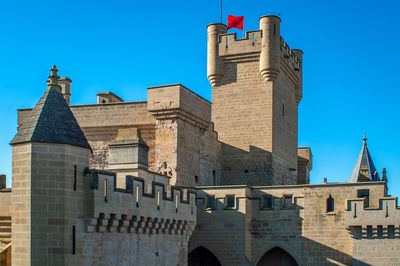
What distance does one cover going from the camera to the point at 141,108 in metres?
27.2

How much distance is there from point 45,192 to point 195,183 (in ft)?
43.1

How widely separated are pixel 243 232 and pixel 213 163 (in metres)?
5.67

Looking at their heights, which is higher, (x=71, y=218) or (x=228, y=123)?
(x=228, y=123)

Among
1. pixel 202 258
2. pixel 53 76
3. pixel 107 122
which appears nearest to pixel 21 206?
pixel 53 76

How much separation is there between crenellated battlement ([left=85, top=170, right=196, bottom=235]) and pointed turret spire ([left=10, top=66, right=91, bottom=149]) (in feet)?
3.36

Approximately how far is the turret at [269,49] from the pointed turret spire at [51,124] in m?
16.8

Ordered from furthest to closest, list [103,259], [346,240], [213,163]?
1. [213,163]
2. [346,240]
3. [103,259]

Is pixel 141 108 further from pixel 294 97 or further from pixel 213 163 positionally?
pixel 294 97

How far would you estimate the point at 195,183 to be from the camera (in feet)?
89.1

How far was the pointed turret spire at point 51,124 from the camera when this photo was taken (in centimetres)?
1475

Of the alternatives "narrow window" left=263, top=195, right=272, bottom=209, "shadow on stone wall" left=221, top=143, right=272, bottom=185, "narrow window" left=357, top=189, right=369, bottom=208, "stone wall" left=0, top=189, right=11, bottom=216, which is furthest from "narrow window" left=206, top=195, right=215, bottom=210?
"stone wall" left=0, top=189, right=11, bottom=216

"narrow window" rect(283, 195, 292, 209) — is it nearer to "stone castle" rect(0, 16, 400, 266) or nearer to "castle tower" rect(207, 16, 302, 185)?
"stone castle" rect(0, 16, 400, 266)

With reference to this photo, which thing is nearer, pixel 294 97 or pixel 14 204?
pixel 14 204

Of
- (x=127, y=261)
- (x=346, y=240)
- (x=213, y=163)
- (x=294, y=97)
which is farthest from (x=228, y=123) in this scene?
(x=127, y=261)
